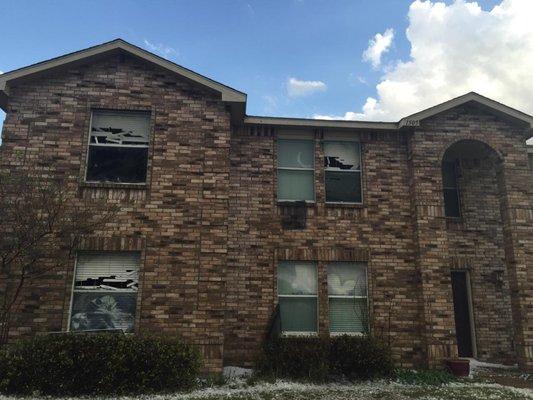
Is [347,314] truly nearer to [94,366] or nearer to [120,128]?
[94,366]

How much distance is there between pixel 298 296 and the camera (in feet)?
35.3

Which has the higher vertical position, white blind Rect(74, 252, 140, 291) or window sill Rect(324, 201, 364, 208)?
window sill Rect(324, 201, 364, 208)

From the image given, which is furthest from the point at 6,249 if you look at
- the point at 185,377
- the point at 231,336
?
the point at 231,336

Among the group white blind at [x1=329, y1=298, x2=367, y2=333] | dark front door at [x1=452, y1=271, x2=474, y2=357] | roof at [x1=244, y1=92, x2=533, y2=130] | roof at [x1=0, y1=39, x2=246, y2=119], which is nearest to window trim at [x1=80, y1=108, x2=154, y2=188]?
roof at [x1=0, y1=39, x2=246, y2=119]

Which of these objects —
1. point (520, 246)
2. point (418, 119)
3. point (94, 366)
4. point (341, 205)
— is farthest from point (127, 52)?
point (520, 246)

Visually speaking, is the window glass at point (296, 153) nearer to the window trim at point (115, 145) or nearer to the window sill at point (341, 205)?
the window sill at point (341, 205)

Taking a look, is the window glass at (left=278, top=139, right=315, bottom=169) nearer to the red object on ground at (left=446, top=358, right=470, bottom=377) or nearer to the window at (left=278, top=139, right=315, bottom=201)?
the window at (left=278, top=139, right=315, bottom=201)

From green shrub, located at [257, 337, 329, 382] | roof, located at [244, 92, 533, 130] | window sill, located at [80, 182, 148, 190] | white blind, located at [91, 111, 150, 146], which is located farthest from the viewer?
roof, located at [244, 92, 533, 130]

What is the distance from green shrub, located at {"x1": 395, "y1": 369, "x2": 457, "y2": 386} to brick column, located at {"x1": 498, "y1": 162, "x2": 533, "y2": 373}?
85.5 inches

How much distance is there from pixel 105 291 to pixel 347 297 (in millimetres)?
5290

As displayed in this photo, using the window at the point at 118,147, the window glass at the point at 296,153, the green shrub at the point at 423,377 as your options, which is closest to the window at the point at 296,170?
the window glass at the point at 296,153

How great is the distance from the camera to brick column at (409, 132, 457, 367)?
10438 millimetres

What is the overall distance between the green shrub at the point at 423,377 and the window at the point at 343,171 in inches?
158

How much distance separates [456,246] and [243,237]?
5499mm
